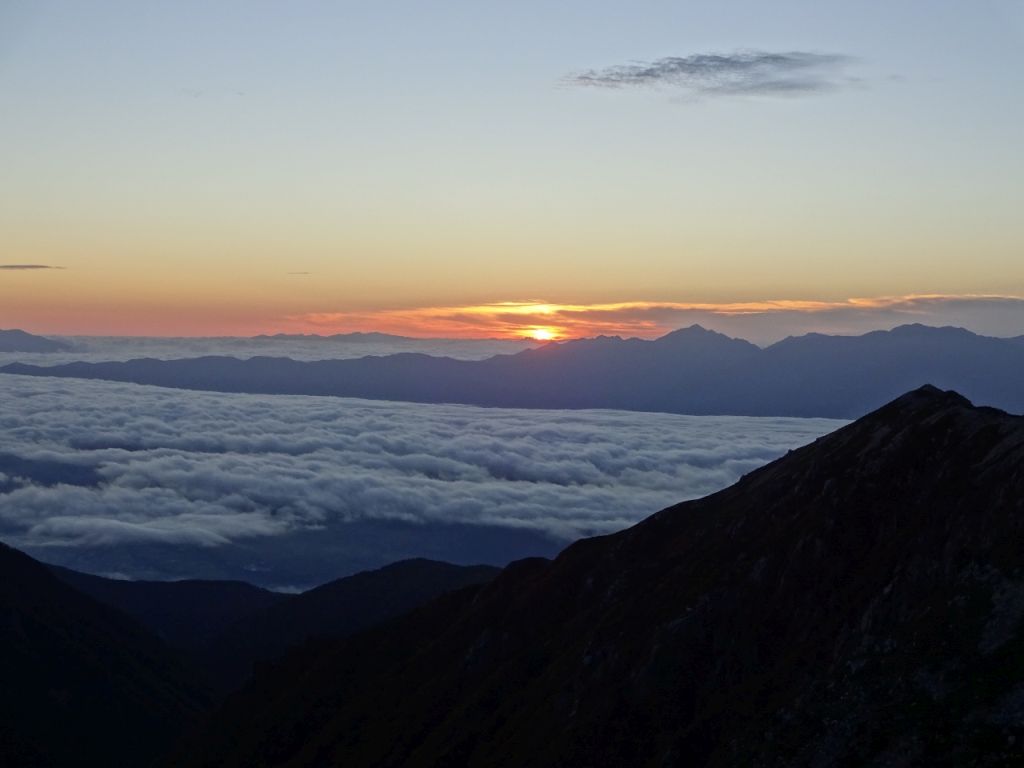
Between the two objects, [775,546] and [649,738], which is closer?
[649,738]

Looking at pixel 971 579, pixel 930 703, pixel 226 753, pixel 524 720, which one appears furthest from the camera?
pixel 226 753

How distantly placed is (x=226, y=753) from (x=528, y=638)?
5323cm

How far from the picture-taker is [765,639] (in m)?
87.9

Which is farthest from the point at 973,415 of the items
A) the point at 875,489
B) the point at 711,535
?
the point at 711,535

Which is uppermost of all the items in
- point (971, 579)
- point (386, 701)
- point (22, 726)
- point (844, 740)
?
point (971, 579)

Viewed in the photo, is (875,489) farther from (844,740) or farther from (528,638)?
(528,638)

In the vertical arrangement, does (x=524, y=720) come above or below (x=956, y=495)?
below

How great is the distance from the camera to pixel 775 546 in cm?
9606

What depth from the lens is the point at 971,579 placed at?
71.6 metres

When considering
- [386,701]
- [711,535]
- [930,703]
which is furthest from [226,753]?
[930,703]

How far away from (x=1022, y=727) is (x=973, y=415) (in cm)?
4384

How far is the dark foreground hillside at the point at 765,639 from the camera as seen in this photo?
→ 66.2m

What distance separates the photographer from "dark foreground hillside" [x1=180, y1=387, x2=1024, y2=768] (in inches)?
2608

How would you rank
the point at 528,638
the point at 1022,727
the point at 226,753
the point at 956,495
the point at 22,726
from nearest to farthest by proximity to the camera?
the point at 1022,727
the point at 956,495
the point at 528,638
the point at 226,753
the point at 22,726
